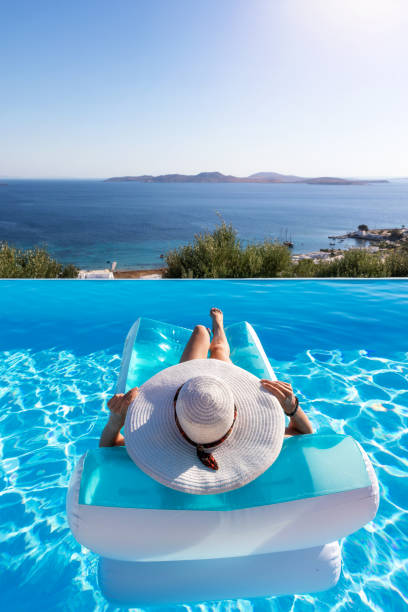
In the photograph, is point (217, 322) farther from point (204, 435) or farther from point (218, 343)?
point (204, 435)

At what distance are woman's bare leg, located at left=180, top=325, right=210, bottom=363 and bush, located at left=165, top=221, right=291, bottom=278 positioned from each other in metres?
4.23

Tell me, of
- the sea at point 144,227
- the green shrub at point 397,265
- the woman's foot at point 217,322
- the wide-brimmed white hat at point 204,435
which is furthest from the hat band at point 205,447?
the sea at point 144,227

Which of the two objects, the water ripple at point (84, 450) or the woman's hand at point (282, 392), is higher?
the woman's hand at point (282, 392)

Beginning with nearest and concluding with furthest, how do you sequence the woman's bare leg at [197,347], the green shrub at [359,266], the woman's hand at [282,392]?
the woman's hand at [282,392], the woman's bare leg at [197,347], the green shrub at [359,266]

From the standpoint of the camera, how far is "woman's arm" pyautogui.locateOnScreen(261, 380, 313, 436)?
1.41m

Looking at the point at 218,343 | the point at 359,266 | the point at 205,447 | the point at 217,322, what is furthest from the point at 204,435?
the point at 359,266

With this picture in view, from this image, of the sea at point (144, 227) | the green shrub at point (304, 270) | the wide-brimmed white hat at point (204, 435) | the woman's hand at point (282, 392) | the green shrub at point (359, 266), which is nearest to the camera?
the wide-brimmed white hat at point (204, 435)

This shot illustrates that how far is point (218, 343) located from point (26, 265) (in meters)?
6.26

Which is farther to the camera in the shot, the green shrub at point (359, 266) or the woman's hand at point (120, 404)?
the green shrub at point (359, 266)

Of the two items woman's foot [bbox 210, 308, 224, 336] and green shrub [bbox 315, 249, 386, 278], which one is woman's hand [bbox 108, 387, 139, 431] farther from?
green shrub [bbox 315, 249, 386, 278]

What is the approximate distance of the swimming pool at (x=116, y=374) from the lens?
1.75m

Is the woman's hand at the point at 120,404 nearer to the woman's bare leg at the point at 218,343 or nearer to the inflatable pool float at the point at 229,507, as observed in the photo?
the inflatable pool float at the point at 229,507

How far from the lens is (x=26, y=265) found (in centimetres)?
749

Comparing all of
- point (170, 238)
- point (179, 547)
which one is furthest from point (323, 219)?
point (179, 547)
